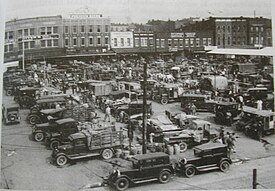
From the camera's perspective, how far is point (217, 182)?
1.03 metres

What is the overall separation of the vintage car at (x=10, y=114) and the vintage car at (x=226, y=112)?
0.46m

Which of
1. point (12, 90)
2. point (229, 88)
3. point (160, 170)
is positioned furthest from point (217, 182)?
point (12, 90)

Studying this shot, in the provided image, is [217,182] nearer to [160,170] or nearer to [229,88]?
[160,170]

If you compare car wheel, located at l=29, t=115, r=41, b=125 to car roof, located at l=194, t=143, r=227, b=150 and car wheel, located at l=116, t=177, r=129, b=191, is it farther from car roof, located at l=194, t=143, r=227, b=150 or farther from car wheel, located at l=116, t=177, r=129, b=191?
car roof, located at l=194, t=143, r=227, b=150

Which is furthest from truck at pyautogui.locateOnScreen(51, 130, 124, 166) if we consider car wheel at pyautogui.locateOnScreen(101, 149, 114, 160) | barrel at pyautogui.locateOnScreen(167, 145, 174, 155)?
barrel at pyautogui.locateOnScreen(167, 145, 174, 155)

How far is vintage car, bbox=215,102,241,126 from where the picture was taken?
108 cm

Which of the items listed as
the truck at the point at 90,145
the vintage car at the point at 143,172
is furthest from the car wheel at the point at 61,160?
the vintage car at the point at 143,172

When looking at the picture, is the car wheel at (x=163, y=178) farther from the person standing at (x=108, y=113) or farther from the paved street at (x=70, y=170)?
the person standing at (x=108, y=113)

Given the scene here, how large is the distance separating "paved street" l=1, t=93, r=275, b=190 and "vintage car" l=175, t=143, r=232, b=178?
0.01 meters

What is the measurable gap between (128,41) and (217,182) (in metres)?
0.38

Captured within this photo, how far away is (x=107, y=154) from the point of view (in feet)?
3.41

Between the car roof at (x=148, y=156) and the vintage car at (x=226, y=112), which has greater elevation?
the vintage car at (x=226, y=112)

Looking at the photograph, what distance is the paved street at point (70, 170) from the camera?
3.31 feet

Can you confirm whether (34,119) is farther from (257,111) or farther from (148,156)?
(257,111)
